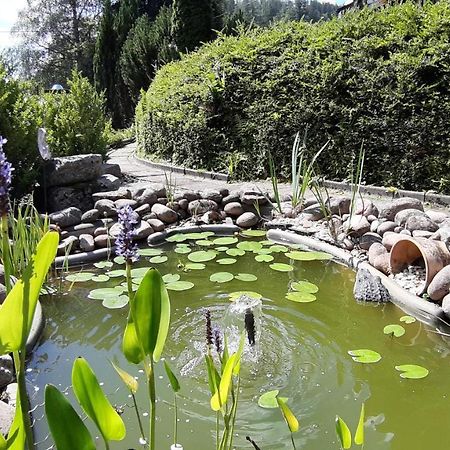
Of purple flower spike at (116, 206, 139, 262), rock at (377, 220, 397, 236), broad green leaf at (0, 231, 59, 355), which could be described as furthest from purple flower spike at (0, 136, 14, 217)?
→ rock at (377, 220, 397, 236)

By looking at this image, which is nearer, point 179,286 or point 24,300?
point 24,300

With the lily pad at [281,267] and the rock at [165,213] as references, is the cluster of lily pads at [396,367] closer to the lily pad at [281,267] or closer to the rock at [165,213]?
the lily pad at [281,267]

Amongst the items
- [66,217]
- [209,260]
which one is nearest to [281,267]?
[209,260]

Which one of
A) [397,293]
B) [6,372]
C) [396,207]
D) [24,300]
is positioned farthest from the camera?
[396,207]

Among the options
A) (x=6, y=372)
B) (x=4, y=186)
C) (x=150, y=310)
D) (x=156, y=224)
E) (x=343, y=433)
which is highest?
(x=4, y=186)

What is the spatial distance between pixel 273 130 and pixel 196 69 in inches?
86.1

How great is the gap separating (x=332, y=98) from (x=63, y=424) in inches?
233

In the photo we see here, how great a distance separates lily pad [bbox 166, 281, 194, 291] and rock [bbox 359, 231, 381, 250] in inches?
58.4

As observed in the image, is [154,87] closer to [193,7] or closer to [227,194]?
[193,7]

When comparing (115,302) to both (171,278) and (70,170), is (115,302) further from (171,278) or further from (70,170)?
(70,170)

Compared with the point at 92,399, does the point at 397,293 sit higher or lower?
lower

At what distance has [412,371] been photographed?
2445 millimetres

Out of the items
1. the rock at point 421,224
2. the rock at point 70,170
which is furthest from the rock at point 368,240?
the rock at point 70,170

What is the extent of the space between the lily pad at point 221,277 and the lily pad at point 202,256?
36 cm
